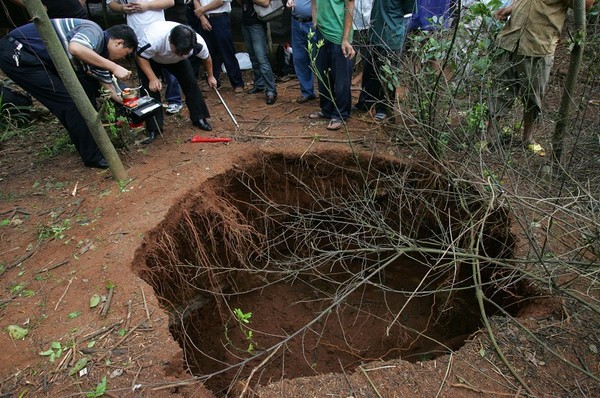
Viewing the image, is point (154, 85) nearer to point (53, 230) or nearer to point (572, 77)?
point (53, 230)

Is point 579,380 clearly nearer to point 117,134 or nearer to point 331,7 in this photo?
point 331,7

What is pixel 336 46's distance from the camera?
430 cm

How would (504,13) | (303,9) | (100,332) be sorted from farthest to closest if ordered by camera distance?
1. (303,9)
2. (504,13)
3. (100,332)

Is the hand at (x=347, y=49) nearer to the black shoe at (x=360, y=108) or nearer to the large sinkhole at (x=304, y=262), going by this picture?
the black shoe at (x=360, y=108)

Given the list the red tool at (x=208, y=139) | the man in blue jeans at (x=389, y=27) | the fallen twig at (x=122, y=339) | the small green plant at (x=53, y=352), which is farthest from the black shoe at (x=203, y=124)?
the small green plant at (x=53, y=352)

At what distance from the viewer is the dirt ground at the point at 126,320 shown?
2.33m

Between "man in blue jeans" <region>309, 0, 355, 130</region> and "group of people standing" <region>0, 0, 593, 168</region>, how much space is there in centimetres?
1

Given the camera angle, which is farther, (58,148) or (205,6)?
(205,6)

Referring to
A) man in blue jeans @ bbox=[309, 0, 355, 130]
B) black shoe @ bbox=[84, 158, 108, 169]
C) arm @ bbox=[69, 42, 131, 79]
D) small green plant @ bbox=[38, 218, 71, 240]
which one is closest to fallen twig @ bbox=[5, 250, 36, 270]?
small green plant @ bbox=[38, 218, 71, 240]

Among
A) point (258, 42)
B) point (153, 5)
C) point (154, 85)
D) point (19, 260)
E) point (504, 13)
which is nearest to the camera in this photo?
point (19, 260)

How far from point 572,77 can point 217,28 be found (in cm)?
418

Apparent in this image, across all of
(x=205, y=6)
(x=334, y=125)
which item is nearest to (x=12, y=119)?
(x=205, y=6)

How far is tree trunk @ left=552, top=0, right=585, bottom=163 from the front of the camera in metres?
3.01

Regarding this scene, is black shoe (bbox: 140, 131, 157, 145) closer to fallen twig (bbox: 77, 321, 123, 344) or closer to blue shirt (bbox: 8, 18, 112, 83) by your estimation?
blue shirt (bbox: 8, 18, 112, 83)
